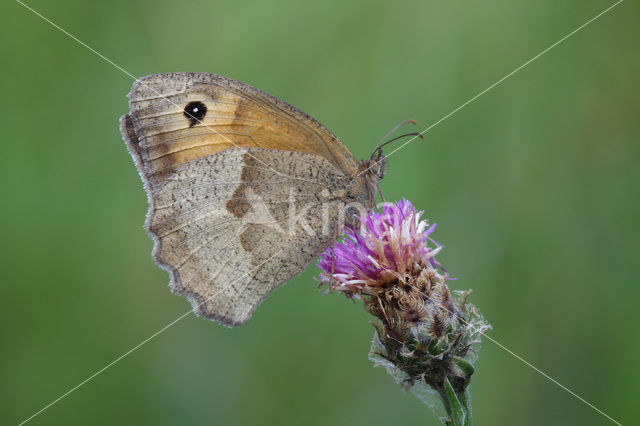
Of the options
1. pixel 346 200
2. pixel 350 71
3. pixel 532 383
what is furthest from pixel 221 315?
pixel 350 71

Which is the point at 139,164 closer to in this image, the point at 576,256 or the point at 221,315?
the point at 221,315

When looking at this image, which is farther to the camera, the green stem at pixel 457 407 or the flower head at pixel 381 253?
the flower head at pixel 381 253

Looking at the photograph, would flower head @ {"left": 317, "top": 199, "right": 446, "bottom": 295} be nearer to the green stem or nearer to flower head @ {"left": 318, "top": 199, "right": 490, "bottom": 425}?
flower head @ {"left": 318, "top": 199, "right": 490, "bottom": 425}

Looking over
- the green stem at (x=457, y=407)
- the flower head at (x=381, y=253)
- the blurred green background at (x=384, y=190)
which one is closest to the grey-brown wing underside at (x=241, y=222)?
the flower head at (x=381, y=253)

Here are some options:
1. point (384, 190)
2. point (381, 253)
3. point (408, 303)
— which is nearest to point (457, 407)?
point (408, 303)

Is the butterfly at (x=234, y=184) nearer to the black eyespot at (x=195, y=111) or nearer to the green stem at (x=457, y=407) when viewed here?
the black eyespot at (x=195, y=111)
